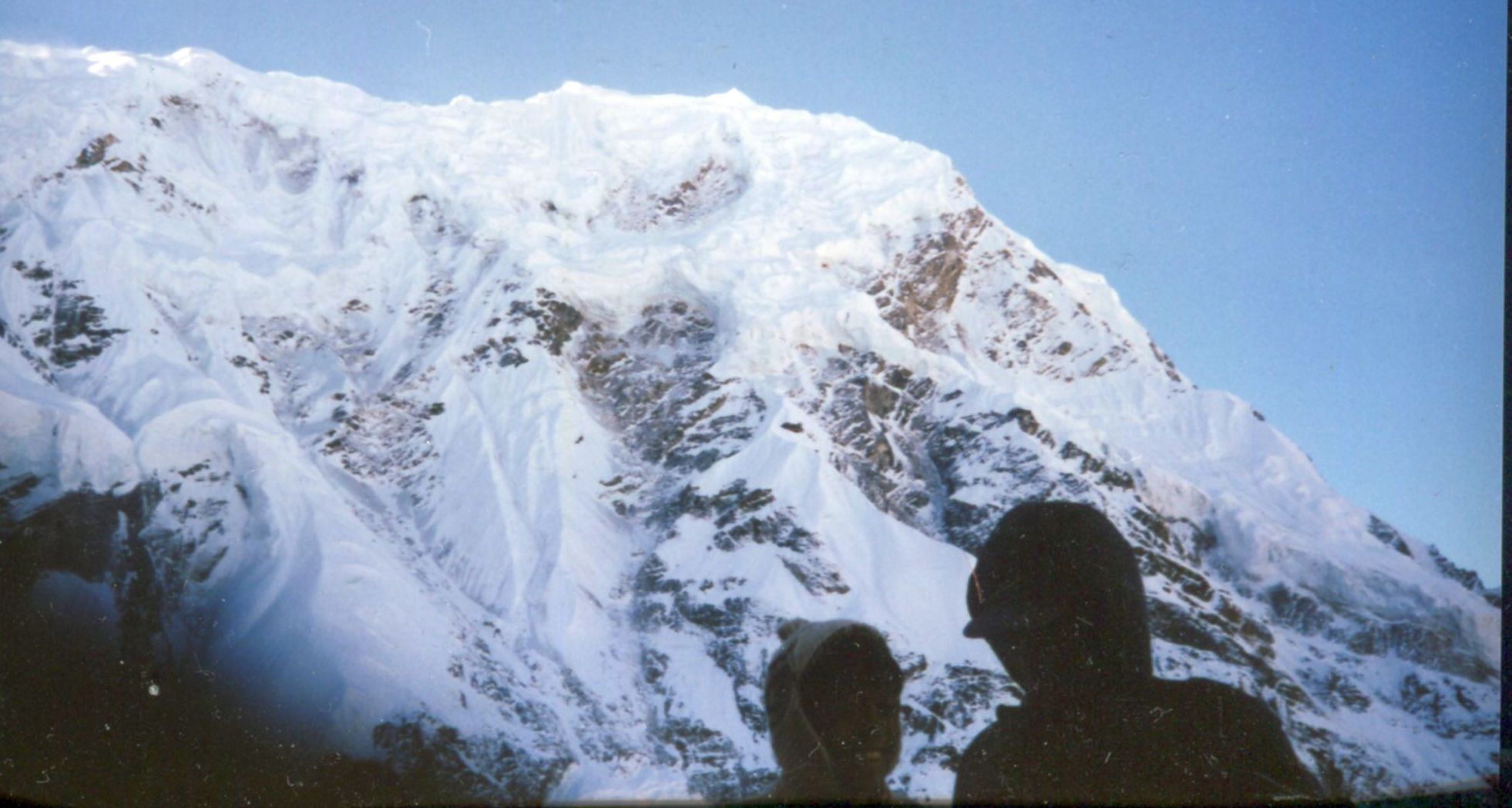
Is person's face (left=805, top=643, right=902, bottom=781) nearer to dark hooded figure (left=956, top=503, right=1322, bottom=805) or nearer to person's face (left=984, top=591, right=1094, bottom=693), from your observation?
dark hooded figure (left=956, top=503, right=1322, bottom=805)

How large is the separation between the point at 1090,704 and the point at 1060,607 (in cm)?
31

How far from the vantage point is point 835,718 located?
9.86 ft

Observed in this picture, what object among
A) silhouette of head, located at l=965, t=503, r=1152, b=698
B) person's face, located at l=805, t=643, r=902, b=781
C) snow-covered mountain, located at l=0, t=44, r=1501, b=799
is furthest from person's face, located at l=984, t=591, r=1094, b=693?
snow-covered mountain, located at l=0, t=44, r=1501, b=799

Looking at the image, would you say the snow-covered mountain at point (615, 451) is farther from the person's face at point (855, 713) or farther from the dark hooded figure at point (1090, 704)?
the dark hooded figure at point (1090, 704)

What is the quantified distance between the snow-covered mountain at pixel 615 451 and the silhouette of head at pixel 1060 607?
81 centimetres

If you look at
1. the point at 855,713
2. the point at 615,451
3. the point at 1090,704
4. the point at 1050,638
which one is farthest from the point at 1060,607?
the point at 615,451

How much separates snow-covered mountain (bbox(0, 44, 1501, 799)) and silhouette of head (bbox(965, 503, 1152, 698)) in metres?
0.81

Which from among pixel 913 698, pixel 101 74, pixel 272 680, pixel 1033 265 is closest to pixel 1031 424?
pixel 1033 265


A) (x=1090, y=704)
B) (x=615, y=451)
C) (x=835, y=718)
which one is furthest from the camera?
(x=615, y=451)

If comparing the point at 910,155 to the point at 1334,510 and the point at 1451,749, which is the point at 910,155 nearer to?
the point at 1334,510

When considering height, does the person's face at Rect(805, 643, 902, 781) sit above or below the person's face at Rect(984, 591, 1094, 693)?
below

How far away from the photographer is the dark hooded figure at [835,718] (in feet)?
9.97

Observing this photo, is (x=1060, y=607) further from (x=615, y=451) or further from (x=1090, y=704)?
(x=615, y=451)

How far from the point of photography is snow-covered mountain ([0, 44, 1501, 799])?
146 inches
